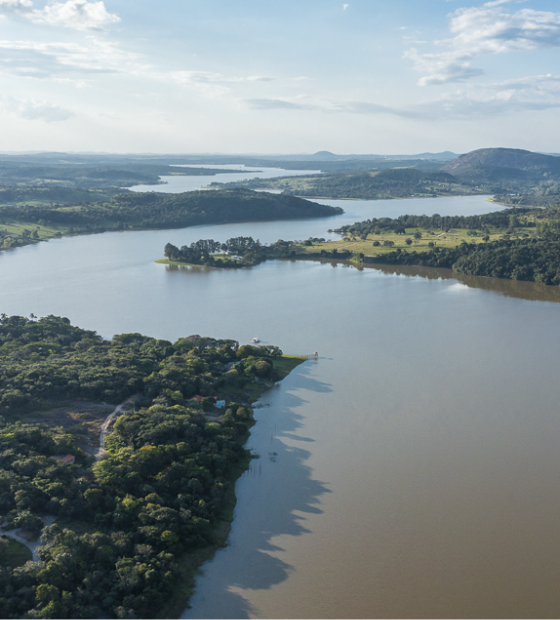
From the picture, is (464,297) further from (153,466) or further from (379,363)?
(153,466)

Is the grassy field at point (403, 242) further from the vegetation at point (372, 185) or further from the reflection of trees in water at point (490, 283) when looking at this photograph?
the vegetation at point (372, 185)

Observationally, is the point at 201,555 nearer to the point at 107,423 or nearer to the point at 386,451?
the point at 107,423

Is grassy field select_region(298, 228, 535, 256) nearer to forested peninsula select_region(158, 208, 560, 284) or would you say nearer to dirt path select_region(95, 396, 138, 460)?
forested peninsula select_region(158, 208, 560, 284)

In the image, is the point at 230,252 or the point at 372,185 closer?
the point at 230,252

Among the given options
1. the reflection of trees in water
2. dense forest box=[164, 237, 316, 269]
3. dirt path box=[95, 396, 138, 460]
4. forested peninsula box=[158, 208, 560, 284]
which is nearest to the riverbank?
dirt path box=[95, 396, 138, 460]

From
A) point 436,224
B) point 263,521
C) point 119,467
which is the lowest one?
point 263,521

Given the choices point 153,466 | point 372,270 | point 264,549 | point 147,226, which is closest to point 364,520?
point 264,549

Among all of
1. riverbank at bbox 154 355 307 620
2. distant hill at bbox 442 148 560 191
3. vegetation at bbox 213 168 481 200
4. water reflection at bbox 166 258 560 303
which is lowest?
riverbank at bbox 154 355 307 620

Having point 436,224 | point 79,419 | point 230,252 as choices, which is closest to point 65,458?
point 79,419
